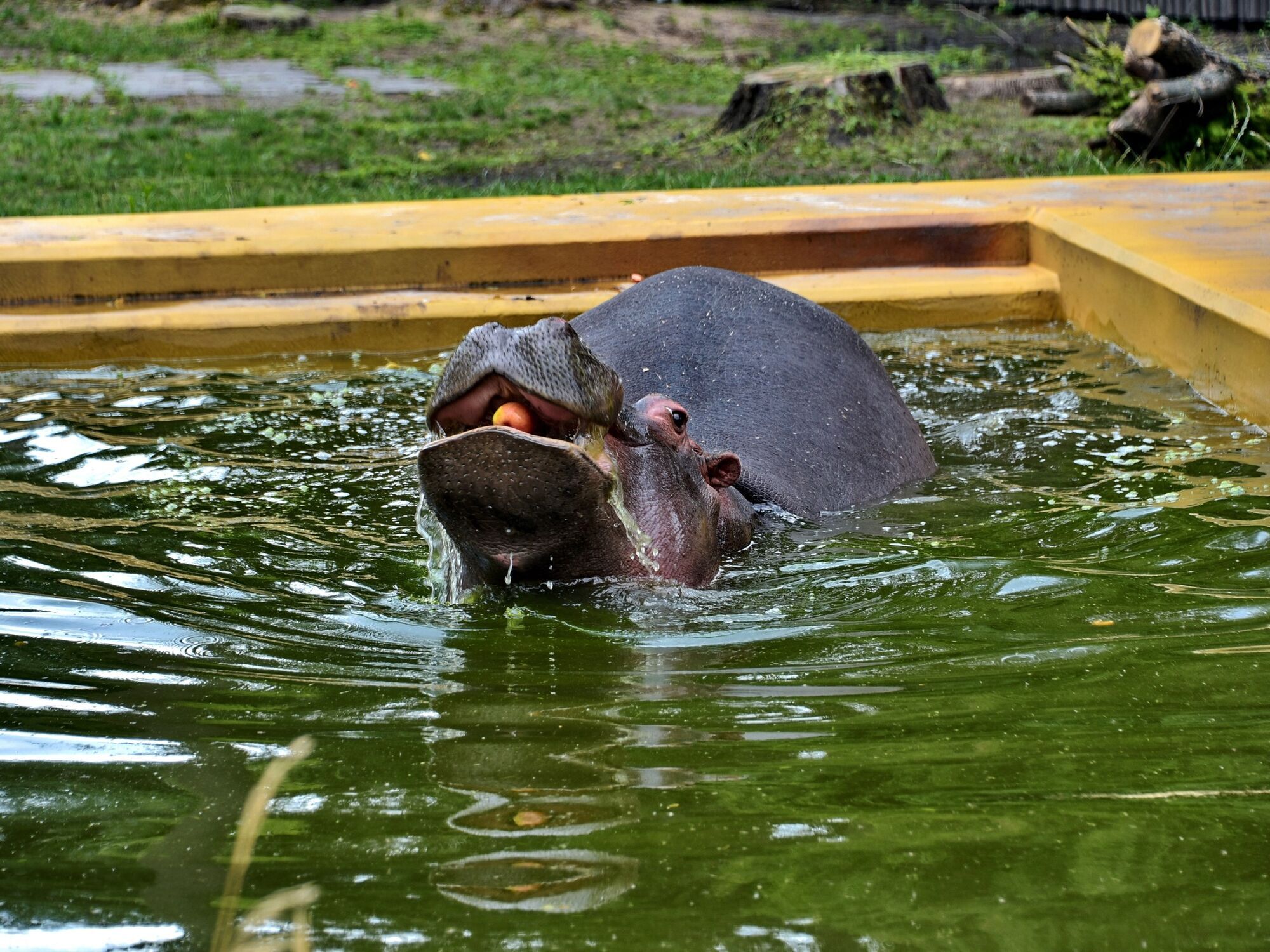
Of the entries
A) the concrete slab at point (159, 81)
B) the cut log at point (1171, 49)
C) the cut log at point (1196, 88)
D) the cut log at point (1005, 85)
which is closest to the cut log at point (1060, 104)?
the cut log at point (1005, 85)

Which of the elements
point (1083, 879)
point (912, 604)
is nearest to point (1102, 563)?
point (912, 604)

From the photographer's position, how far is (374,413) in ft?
18.5

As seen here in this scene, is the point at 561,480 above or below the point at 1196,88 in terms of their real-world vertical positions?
below

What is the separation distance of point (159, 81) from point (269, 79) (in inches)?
40.0

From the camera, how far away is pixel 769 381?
4664 mm

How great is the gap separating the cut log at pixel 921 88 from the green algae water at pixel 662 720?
264 inches

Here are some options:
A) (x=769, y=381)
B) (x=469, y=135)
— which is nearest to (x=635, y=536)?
(x=769, y=381)

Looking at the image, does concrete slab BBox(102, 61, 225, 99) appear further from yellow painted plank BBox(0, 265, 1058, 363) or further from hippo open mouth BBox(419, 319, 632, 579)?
hippo open mouth BBox(419, 319, 632, 579)

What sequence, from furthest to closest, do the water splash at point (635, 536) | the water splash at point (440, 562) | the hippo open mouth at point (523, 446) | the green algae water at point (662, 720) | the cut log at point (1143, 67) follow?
the cut log at point (1143, 67), the water splash at point (440, 562), the water splash at point (635, 536), the hippo open mouth at point (523, 446), the green algae water at point (662, 720)

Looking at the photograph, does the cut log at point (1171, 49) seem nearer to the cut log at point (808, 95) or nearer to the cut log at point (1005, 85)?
the cut log at point (808, 95)

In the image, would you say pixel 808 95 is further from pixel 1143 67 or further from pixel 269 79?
pixel 269 79

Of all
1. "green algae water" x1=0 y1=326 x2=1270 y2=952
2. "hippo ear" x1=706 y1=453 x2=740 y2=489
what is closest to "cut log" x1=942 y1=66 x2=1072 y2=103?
"green algae water" x1=0 y1=326 x2=1270 y2=952

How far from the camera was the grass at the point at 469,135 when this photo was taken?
924 centimetres

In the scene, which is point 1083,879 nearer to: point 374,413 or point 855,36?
point 374,413
